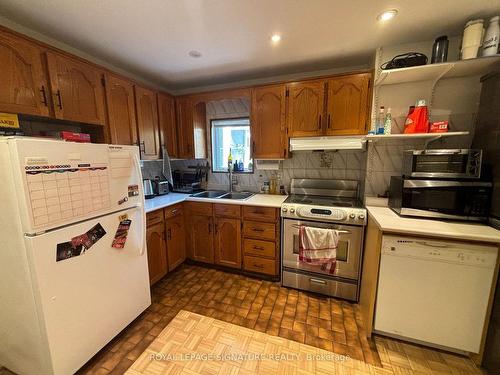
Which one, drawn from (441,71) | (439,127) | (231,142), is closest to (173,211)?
(231,142)

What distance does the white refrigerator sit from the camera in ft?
3.47

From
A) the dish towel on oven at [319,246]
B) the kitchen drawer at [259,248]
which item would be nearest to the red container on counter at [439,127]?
the dish towel on oven at [319,246]

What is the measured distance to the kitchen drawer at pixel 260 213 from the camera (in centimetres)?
220

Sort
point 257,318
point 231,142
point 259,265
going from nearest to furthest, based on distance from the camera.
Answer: point 257,318, point 259,265, point 231,142

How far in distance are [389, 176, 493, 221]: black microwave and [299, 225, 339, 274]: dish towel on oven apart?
0.60 m

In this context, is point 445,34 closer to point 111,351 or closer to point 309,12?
point 309,12

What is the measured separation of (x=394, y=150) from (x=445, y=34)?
0.96 metres

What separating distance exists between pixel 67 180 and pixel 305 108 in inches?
83.2

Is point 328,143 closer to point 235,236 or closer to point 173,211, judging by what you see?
point 235,236

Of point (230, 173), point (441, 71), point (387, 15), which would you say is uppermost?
point (387, 15)

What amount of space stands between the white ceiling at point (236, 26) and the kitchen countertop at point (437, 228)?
4.76ft

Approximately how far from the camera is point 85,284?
4.34 ft

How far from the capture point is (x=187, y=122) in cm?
274

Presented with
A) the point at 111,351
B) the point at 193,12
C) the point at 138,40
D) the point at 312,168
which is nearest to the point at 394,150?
the point at 312,168
